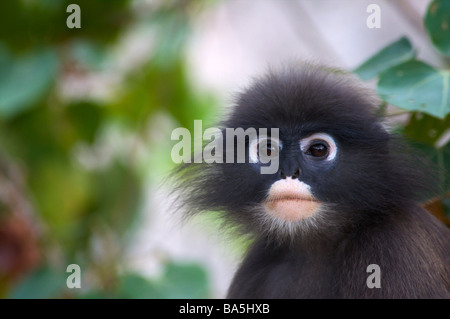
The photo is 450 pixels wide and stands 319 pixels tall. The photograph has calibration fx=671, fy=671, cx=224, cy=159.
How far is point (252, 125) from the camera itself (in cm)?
225

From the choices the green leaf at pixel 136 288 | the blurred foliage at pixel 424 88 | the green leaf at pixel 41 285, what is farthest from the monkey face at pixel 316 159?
the green leaf at pixel 41 285

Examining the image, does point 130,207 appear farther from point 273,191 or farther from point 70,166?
point 273,191

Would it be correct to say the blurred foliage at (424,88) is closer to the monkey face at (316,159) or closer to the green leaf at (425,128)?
the green leaf at (425,128)

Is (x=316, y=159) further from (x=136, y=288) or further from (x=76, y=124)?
(x=76, y=124)

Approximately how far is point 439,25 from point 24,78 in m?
2.37

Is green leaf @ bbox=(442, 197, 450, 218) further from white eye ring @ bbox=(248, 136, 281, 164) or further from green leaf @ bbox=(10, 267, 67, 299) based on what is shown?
green leaf @ bbox=(10, 267, 67, 299)

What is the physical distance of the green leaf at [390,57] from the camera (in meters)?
2.36

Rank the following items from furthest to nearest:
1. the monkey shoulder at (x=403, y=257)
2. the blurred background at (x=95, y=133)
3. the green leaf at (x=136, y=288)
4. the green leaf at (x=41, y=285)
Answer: the blurred background at (x=95, y=133)
the green leaf at (x=41, y=285)
the green leaf at (x=136, y=288)
the monkey shoulder at (x=403, y=257)

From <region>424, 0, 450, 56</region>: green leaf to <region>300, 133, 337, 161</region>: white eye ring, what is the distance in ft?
1.74

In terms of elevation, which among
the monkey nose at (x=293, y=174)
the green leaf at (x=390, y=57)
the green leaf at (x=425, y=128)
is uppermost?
the green leaf at (x=390, y=57)

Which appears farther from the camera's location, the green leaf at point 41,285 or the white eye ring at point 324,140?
the green leaf at point 41,285

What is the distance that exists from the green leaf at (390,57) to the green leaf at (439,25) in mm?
117

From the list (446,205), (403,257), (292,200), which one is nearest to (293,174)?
(292,200)
